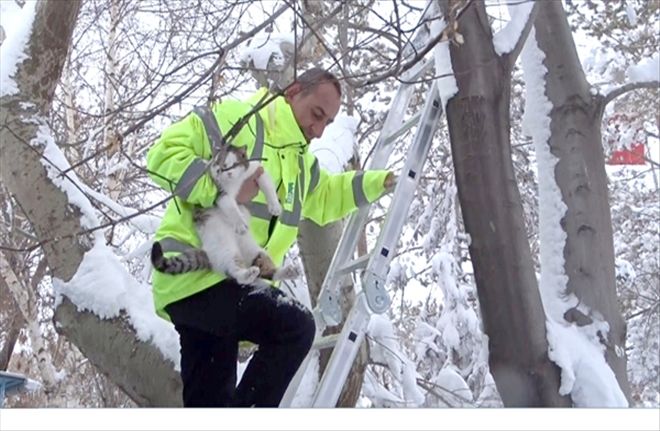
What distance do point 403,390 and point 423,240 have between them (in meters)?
0.49

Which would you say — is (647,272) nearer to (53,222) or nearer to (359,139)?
(359,139)

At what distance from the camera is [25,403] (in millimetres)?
1385

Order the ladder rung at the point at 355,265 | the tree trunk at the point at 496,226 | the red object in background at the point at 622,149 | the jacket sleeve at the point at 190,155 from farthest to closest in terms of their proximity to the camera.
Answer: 1. the red object in background at the point at 622,149
2. the ladder rung at the point at 355,265
3. the tree trunk at the point at 496,226
4. the jacket sleeve at the point at 190,155

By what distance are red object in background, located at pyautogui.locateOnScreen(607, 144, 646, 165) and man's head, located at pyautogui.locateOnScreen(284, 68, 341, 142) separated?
64 centimetres

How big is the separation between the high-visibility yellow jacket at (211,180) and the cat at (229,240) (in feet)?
0.04

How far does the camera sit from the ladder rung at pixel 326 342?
1.48 metres

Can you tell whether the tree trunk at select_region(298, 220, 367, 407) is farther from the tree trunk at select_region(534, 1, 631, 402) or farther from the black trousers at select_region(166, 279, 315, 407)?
the tree trunk at select_region(534, 1, 631, 402)

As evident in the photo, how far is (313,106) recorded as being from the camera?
1422 mm

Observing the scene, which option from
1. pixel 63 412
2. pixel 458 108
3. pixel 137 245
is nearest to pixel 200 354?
pixel 63 412

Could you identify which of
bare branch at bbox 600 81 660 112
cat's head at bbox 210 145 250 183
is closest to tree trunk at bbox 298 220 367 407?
cat's head at bbox 210 145 250 183

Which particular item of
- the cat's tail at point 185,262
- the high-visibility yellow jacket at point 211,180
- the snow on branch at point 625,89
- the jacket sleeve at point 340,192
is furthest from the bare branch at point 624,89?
the cat's tail at point 185,262

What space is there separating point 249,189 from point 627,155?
852 millimetres

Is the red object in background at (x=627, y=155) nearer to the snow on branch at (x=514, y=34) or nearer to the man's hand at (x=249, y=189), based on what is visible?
the snow on branch at (x=514, y=34)

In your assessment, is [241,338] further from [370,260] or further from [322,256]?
[322,256]
